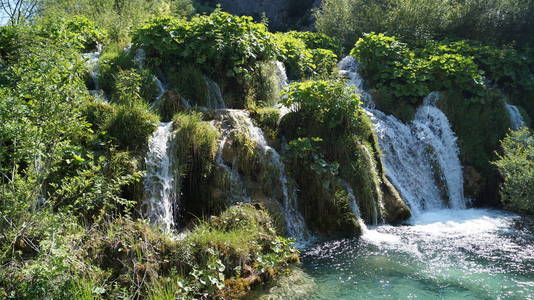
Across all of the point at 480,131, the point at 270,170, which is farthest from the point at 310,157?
the point at 480,131

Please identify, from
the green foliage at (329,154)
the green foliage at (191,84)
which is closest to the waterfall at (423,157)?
the green foliage at (329,154)

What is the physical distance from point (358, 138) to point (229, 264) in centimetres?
Answer: 432

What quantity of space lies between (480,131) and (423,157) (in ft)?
7.20

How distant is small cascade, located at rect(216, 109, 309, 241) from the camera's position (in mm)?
7312

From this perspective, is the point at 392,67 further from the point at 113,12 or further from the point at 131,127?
the point at 113,12

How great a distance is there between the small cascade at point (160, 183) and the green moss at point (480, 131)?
7.69m

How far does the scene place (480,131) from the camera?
450 inches

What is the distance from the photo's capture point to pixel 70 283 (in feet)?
13.6

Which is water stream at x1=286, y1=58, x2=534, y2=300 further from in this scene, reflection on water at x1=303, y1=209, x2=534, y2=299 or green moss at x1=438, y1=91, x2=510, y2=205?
green moss at x1=438, y1=91, x2=510, y2=205

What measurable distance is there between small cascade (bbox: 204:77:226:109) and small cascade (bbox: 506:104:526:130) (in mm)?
8069

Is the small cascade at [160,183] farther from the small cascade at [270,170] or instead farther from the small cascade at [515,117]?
the small cascade at [515,117]

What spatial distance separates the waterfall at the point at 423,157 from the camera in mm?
9820

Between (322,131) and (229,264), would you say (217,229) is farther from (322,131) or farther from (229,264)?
(322,131)

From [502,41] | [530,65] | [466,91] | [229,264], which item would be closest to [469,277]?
[229,264]
